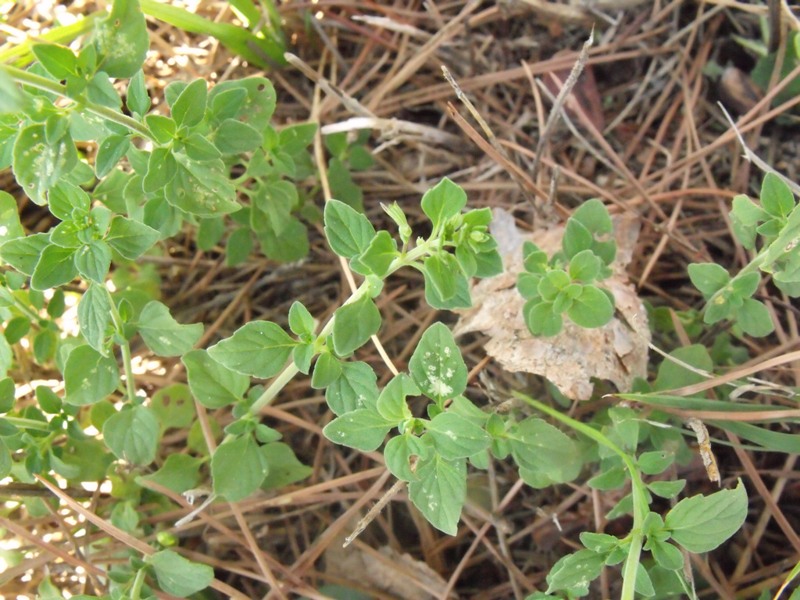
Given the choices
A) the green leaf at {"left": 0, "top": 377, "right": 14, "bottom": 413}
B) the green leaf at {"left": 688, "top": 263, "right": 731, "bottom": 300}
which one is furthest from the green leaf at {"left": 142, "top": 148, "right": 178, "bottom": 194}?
the green leaf at {"left": 688, "top": 263, "right": 731, "bottom": 300}

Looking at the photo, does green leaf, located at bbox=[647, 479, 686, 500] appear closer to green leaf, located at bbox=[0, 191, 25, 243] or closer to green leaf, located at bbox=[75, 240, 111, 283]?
green leaf, located at bbox=[75, 240, 111, 283]

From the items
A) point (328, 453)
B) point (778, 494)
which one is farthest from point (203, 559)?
point (778, 494)

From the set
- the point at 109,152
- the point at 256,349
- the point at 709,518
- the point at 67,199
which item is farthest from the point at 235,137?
the point at 709,518

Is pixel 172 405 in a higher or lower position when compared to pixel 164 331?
lower

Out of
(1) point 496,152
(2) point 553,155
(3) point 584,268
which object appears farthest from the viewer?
(2) point 553,155

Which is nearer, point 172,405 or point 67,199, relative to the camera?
point 67,199

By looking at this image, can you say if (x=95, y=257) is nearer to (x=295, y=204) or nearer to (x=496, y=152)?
(x=295, y=204)

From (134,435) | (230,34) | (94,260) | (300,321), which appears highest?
(230,34)

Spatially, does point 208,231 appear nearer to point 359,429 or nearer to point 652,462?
point 359,429
